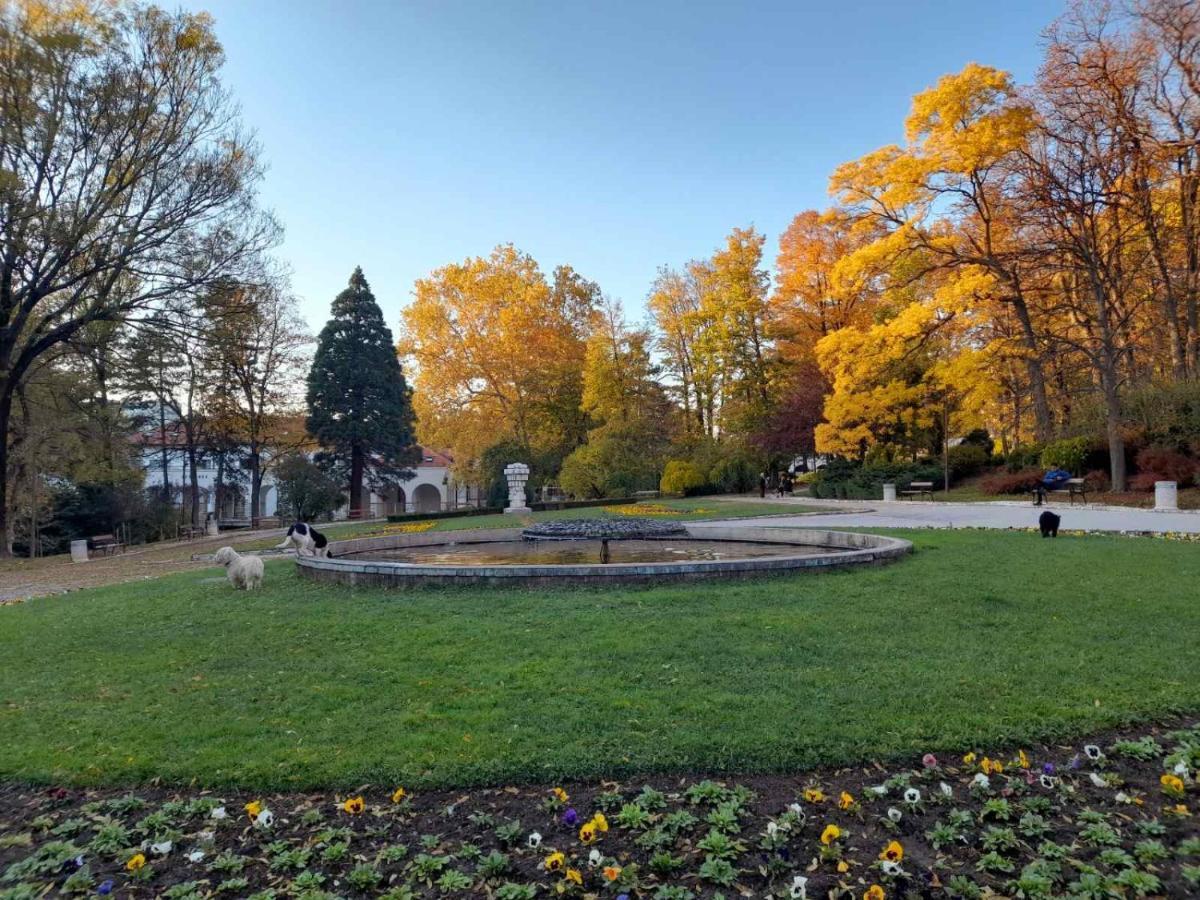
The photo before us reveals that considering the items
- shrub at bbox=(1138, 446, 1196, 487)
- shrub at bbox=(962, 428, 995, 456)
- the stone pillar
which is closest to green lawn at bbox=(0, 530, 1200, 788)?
shrub at bbox=(1138, 446, 1196, 487)

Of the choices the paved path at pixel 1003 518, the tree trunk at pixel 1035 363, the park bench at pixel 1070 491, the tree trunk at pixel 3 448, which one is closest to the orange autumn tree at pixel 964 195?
the tree trunk at pixel 1035 363

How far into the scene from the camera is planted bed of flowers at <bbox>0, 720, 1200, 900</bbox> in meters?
2.41

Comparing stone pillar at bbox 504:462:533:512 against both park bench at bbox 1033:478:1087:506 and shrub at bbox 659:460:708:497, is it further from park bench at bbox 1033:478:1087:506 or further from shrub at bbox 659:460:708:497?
park bench at bbox 1033:478:1087:506

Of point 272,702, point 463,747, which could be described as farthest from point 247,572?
point 463,747

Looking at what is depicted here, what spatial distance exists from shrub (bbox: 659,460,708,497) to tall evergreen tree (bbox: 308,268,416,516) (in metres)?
13.1

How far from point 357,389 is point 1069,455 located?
28303mm

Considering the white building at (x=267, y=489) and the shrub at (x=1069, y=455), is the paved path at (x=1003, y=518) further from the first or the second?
the white building at (x=267, y=489)

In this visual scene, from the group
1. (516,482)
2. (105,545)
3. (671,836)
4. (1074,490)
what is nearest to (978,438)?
(1074,490)

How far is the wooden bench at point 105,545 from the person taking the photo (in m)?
20.0

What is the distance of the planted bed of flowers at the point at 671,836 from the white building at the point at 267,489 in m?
31.6

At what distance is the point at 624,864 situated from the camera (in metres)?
2.54

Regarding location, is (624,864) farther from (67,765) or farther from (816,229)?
(816,229)

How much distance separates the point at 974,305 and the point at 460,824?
25551 millimetres

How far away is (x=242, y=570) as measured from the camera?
848cm
